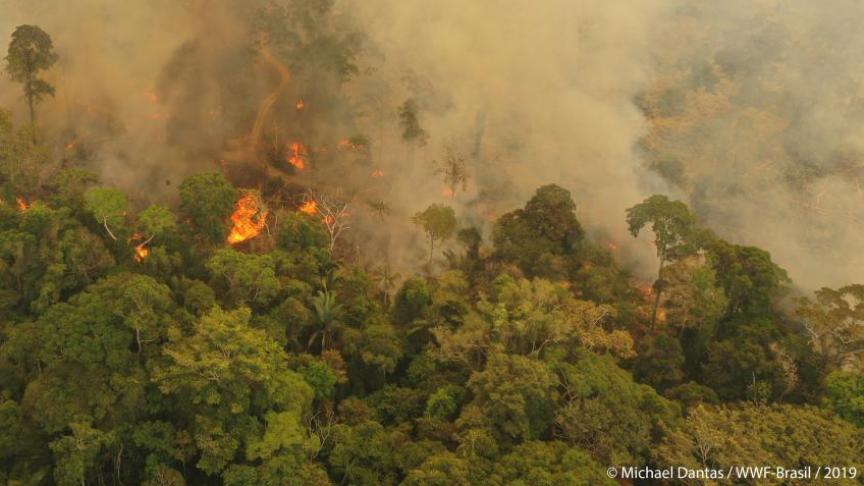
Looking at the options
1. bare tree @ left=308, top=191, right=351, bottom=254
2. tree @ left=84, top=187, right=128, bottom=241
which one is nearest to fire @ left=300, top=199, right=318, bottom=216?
bare tree @ left=308, top=191, right=351, bottom=254

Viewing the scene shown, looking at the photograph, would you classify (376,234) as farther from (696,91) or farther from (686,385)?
(696,91)

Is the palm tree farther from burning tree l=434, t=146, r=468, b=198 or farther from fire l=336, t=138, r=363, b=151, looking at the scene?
fire l=336, t=138, r=363, b=151

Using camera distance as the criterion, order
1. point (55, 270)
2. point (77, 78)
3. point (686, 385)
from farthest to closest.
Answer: point (77, 78) < point (686, 385) < point (55, 270)

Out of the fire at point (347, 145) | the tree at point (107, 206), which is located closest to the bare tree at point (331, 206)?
the fire at point (347, 145)

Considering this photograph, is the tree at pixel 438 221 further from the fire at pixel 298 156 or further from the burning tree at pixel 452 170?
the fire at pixel 298 156

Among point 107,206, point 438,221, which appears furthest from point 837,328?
Answer: point 107,206

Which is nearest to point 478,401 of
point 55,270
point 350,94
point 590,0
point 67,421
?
point 67,421

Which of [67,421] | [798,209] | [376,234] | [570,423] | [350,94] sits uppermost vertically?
[350,94]
